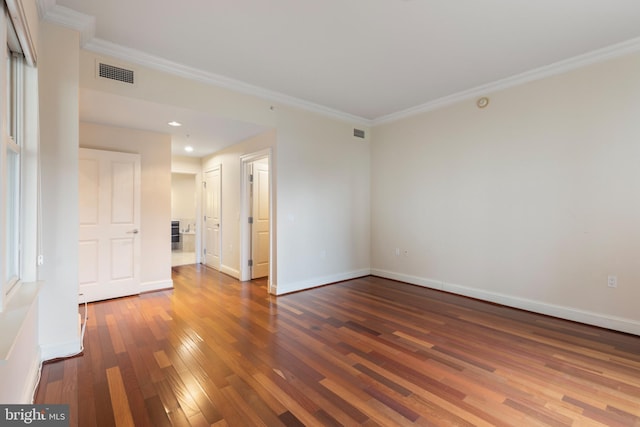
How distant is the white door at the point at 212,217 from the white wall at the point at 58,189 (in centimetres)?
322

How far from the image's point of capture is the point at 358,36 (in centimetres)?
276

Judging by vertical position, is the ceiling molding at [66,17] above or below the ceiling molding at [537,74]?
below

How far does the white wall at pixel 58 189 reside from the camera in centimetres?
238

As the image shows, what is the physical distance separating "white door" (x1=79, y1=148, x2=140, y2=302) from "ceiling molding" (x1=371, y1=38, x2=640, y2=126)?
4314 mm

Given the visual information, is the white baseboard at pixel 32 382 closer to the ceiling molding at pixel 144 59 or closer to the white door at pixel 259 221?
the ceiling molding at pixel 144 59

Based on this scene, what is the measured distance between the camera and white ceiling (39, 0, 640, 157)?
237 centimetres

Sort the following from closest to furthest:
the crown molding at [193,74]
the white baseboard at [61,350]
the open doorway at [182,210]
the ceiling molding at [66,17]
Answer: the ceiling molding at [66,17]
the white baseboard at [61,350]
the crown molding at [193,74]
the open doorway at [182,210]

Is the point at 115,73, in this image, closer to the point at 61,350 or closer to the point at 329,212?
the point at 61,350

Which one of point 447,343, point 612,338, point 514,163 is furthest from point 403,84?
point 612,338

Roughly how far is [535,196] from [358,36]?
2.76 m

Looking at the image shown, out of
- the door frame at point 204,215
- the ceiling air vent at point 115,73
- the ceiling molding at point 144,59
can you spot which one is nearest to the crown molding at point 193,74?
the ceiling molding at point 144,59

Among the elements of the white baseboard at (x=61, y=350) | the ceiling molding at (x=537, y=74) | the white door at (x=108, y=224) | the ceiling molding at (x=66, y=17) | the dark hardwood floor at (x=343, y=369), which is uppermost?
the ceiling molding at (x=537, y=74)

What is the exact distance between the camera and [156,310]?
3.59 metres

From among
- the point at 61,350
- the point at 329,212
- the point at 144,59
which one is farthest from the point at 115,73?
the point at 329,212
